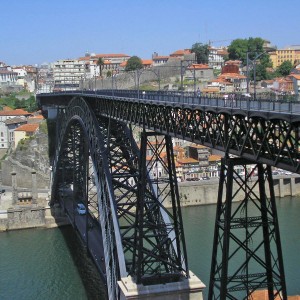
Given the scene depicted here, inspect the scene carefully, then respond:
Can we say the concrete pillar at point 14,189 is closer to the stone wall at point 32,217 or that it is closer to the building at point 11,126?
the stone wall at point 32,217

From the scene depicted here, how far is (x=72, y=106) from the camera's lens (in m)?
30.0

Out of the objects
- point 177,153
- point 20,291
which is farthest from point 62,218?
point 177,153

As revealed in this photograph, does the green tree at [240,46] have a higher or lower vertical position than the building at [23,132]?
higher

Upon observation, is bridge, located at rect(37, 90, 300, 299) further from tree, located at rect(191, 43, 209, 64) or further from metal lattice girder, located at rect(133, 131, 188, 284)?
tree, located at rect(191, 43, 209, 64)

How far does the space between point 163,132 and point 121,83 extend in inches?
2265

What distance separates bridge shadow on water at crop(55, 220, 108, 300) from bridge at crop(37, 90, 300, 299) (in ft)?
3.39

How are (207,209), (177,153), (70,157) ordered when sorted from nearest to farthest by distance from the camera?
(70,157) < (207,209) < (177,153)

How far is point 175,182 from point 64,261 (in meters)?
13.6

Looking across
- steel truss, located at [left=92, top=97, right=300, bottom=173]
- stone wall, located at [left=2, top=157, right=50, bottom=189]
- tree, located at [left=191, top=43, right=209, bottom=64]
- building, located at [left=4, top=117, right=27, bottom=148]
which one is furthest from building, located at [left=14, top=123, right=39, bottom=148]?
steel truss, located at [left=92, top=97, right=300, bottom=173]

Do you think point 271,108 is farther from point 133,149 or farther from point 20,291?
point 20,291

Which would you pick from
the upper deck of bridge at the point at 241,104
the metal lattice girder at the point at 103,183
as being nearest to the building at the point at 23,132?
the metal lattice girder at the point at 103,183

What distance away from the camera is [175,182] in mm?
16688

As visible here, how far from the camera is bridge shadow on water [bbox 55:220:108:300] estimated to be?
23484 millimetres

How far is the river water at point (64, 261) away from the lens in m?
24.3
